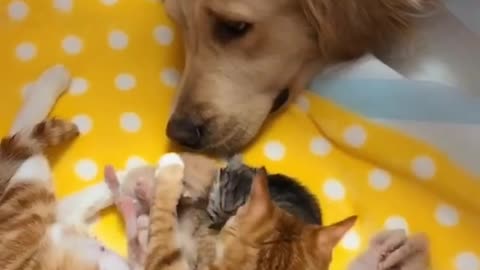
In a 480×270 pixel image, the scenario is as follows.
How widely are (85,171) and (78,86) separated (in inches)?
7.2

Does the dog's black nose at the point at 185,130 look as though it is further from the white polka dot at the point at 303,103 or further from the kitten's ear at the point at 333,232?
the kitten's ear at the point at 333,232

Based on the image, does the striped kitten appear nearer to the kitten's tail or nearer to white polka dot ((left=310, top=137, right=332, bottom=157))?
Result: the kitten's tail

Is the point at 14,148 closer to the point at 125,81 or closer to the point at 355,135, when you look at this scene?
the point at 125,81

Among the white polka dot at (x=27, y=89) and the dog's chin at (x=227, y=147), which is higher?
the white polka dot at (x=27, y=89)

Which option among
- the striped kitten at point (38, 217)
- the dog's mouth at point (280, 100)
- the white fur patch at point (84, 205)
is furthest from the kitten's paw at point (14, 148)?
the dog's mouth at point (280, 100)

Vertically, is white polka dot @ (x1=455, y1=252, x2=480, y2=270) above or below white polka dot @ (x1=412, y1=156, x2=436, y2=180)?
below

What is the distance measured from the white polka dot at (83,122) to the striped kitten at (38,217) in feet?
0.12

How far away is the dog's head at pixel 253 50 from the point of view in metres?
1.65

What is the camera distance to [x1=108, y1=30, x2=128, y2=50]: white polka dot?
1.89 m

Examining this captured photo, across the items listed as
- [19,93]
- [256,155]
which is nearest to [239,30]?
[256,155]

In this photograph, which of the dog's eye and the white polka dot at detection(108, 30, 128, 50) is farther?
the white polka dot at detection(108, 30, 128, 50)

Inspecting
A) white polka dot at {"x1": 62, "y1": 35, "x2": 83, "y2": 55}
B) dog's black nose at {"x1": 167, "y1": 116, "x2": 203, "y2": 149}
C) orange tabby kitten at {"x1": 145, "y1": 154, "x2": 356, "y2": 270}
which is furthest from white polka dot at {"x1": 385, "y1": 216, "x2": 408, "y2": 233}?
white polka dot at {"x1": 62, "y1": 35, "x2": 83, "y2": 55}

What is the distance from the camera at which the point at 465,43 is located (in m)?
1.73

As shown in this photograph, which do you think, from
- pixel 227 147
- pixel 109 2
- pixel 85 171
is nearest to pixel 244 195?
pixel 227 147
